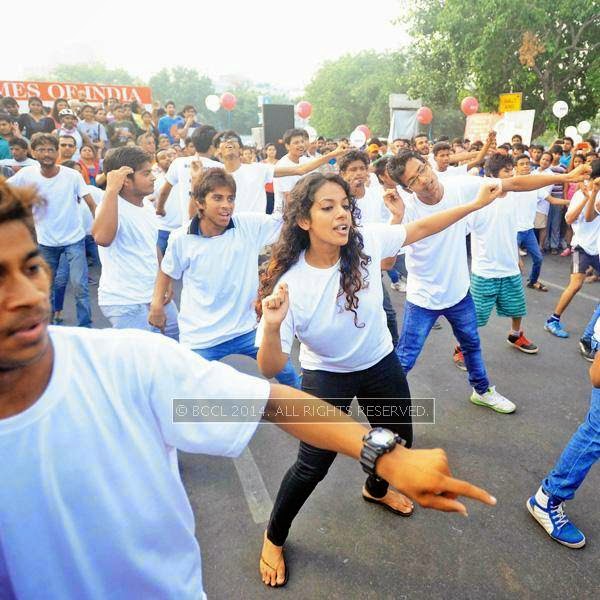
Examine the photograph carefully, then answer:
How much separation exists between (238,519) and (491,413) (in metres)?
2.15

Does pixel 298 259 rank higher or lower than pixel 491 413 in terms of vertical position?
higher

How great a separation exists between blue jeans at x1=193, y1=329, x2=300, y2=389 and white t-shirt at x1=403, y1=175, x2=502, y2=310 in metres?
1.13

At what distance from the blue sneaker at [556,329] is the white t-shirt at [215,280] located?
12.2 feet

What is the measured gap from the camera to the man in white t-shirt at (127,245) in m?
3.39

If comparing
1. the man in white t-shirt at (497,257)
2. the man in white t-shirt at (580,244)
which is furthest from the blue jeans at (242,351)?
the man in white t-shirt at (580,244)

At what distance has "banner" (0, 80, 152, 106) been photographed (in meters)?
18.8

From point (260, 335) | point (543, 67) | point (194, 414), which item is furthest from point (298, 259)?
point (543, 67)

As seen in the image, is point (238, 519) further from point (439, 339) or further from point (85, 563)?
point (439, 339)

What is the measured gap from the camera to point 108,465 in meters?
Answer: 0.98

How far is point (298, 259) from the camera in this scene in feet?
7.58

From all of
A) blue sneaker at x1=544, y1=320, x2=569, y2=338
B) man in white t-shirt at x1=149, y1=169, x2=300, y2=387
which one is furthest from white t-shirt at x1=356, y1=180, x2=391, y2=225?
blue sneaker at x1=544, y1=320, x2=569, y2=338

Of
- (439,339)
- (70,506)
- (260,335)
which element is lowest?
(439,339)

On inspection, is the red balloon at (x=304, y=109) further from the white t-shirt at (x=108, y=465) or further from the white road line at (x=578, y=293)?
the white t-shirt at (x=108, y=465)

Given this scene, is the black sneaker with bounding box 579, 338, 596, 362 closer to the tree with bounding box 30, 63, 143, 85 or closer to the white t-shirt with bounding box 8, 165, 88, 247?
the white t-shirt with bounding box 8, 165, 88, 247
